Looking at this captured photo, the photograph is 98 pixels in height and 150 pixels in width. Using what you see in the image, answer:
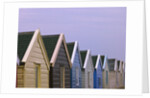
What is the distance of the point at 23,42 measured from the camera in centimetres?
1067

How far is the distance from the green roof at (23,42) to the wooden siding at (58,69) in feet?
5.05

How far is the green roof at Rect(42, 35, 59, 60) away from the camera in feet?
38.5

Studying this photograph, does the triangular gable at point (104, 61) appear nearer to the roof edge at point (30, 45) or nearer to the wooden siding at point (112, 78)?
the wooden siding at point (112, 78)

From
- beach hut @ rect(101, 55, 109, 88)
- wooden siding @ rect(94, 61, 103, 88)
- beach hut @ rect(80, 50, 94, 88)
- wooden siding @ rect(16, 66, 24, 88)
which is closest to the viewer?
wooden siding @ rect(16, 66, 24, 88)

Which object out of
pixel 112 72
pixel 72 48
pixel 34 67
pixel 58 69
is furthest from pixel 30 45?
pixel 112 72

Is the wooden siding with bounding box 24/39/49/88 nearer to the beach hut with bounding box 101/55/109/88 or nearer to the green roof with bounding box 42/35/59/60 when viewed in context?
the green roof with bounding box 42/35/59/60

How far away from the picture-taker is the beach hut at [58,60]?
1159 cm

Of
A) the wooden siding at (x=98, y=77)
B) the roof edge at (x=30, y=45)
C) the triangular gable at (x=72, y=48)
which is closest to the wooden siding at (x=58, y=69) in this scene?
the triangular gable at (x=72, y=48)

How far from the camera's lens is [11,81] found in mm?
10234

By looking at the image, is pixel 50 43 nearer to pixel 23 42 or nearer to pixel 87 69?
pixel 23 42

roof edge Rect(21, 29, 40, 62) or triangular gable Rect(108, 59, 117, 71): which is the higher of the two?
roof edge Rect(21, 29, 40, 62)

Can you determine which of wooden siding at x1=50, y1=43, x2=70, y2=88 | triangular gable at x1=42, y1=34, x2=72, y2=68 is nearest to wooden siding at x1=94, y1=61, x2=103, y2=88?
wooden siding at x1=50, y1=43, x2=70, y2=88

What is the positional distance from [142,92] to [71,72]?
385cm

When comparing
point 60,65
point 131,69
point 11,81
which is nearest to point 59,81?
point 60,65
